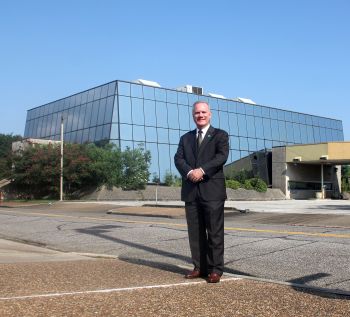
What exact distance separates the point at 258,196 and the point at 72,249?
3983 cm

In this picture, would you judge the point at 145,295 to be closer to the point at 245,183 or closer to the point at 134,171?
the point at 134,171

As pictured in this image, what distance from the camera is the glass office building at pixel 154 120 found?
51000 mm

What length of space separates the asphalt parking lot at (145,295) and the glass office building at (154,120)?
4316 centimetres

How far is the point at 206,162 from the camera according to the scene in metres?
5.93

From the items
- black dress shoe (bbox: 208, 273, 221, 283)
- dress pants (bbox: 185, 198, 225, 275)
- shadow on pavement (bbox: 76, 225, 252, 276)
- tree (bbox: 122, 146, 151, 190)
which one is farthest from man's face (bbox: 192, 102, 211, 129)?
tree (bbox: 122, 146, 151, 190)

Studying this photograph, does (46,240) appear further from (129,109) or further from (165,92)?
(165,92)

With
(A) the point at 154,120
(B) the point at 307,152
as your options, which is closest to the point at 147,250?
(B) the point at 307,152

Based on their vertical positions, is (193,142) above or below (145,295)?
above

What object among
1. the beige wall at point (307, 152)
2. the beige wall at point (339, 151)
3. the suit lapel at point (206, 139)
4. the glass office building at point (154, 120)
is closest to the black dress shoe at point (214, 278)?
the suit lapel at point (206, 139)

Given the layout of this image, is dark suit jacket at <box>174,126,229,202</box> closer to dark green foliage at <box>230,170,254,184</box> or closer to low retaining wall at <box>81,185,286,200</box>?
low retaining wall at <box>81,185,286,200</box>

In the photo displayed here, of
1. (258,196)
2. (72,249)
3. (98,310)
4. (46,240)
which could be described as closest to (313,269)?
(98,310)

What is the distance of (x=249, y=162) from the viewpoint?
193 feet

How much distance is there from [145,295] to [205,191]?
1.52 meters

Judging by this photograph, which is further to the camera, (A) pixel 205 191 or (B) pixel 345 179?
(B) pixel 345 179
